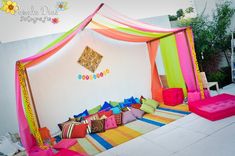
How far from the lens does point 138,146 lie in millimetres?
3285

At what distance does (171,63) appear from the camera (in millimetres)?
5281

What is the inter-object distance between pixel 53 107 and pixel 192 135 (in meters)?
2.96

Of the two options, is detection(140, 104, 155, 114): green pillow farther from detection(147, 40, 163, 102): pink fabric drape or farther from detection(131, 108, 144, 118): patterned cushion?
detection(147, 40, 163, 102): pink fabric drape

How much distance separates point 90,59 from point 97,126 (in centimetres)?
165

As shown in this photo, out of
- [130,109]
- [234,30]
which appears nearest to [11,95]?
[130,109]

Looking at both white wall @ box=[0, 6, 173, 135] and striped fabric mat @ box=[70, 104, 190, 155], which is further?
white wall @ box=[0, 6, 173, 135]

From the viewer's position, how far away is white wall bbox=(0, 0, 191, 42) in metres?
4.34

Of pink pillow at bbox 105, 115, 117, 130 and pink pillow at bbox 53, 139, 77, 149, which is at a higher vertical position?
pink pillow at bbox 105, 115, 117, 130

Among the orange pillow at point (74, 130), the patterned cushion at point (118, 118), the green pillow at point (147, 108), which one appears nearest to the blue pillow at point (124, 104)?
the green pillow at point (147, 108)

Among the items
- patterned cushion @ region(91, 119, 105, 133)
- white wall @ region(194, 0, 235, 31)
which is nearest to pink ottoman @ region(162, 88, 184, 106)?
patterned cushion @ region(91, 119, 105, 133)

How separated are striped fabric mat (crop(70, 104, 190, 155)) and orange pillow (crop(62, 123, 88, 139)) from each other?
111mm

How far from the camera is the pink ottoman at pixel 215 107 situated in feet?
11.7

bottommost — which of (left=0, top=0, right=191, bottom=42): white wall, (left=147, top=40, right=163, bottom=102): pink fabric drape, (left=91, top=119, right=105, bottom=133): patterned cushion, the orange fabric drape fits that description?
(left=91, top=119, right=105, bottom=133): patterned cushion

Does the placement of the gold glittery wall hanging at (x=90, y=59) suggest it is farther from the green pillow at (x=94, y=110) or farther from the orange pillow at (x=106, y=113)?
the orange pillow at (x=106, y=113)
